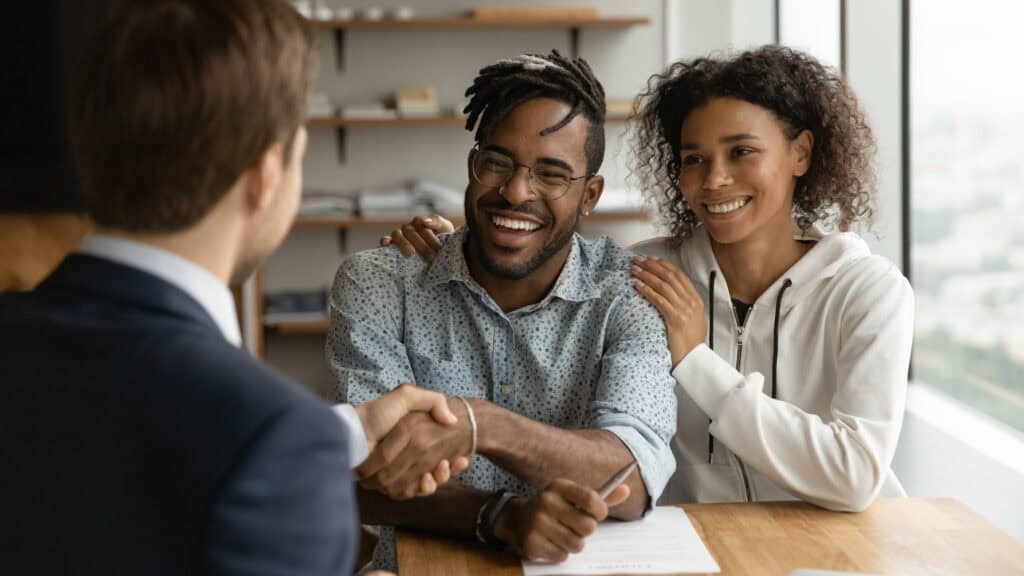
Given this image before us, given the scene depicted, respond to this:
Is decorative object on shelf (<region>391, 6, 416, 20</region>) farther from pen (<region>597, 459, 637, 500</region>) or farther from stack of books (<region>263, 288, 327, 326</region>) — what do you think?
Result: pen (<region>597, 459, 637, 500</region>)

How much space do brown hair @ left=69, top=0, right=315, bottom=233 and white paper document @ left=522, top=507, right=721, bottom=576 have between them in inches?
30.5

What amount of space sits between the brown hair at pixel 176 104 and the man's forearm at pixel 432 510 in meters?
0.81

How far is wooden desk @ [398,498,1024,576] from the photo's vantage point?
1504 mm

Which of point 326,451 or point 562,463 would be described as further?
point 562,463

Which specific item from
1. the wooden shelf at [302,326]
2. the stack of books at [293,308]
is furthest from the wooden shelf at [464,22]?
the wooden shelf at [302,326]

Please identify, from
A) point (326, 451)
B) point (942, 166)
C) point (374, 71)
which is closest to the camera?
point (326, 451)

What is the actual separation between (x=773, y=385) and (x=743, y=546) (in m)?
0.56

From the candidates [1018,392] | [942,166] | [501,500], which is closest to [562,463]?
[501,500]

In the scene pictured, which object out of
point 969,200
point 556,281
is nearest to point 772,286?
point 556,281

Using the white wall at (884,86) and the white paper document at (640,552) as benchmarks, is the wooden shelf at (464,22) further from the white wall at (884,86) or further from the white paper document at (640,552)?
the white paper document at (640,552)

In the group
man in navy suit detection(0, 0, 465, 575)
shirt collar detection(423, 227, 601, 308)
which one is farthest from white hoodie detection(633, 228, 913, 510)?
man in navy suit detection(0, 0, 465, 575)

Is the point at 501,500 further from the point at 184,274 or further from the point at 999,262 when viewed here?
the point at 999,262

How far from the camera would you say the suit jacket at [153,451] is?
2.69ft

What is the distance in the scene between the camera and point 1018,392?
318cm
